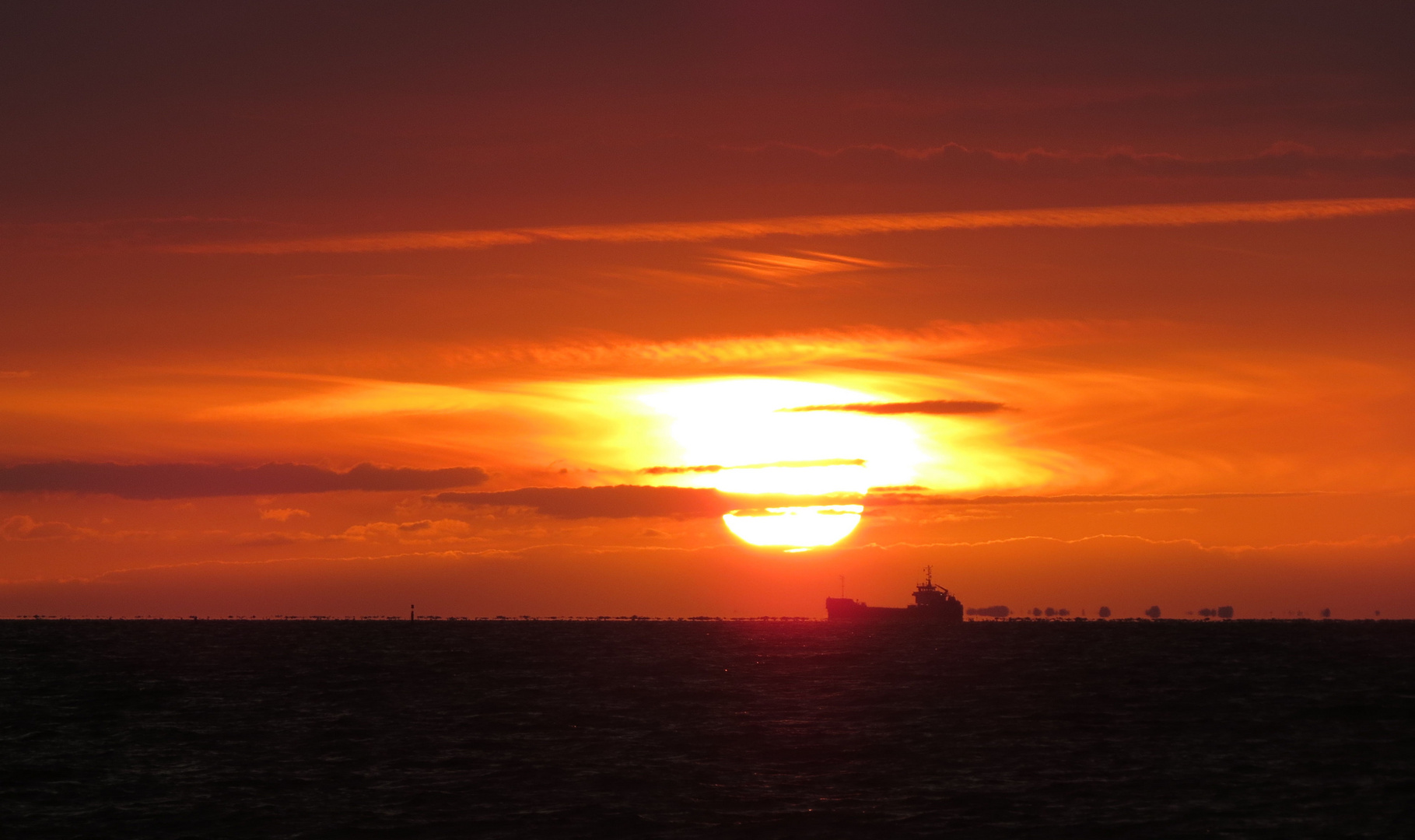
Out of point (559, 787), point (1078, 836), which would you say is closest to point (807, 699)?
point (559, 787)

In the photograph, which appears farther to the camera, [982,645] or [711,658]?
[982,645]

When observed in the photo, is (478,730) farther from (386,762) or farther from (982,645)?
(982,645)

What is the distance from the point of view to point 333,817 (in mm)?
49406

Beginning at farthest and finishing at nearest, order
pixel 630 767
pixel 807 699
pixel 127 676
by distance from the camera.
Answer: pixel 127 676
pixel 807 699
pixel 630 767

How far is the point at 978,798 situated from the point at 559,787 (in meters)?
17.2

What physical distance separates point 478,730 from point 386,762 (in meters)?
12.1

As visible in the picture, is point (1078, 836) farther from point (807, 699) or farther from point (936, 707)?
point (807, 699)

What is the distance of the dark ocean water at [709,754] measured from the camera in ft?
160

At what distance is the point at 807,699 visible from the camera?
94.2m

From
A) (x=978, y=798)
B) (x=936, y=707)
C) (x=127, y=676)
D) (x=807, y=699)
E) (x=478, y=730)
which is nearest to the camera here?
(x=978, y=798)

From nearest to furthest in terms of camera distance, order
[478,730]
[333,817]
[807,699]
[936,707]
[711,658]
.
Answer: [333,817] → [478,730] → [936,707] → [807,699] → [711,658]

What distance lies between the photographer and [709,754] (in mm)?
65000

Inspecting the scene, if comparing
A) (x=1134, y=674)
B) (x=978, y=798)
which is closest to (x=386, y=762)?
(x=978, y=798)

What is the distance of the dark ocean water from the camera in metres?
48.9
